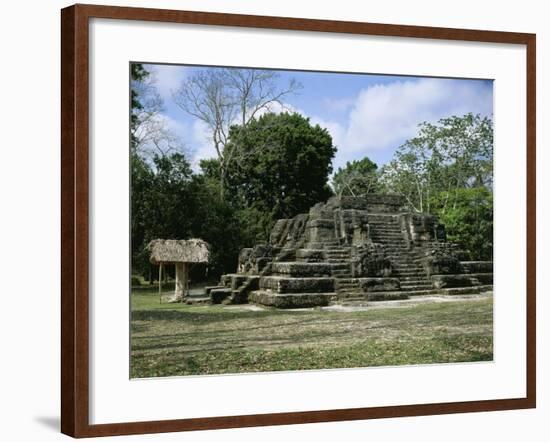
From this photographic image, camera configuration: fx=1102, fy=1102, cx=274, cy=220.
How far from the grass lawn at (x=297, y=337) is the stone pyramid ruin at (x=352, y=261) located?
0.21 m

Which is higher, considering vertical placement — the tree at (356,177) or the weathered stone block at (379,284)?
the tree at (356,177)

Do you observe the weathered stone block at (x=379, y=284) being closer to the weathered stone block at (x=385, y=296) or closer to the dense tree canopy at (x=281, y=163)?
the weathered stone block at (x=385, y=296)

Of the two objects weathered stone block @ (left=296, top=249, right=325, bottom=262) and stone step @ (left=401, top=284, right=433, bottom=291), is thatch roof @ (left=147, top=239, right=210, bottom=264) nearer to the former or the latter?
weathered stone block @ (left=296, top=249, right=325, bottom=262)

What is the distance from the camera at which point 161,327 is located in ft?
38.0

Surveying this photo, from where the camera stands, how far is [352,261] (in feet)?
42.1

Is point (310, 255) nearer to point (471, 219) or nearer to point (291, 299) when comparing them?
point (291, 299)

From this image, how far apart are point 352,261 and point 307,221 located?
777mm

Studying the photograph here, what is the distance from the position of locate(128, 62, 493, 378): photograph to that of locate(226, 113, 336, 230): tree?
0.05ft

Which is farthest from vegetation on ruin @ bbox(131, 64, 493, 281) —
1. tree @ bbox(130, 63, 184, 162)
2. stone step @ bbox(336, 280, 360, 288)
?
stone step @ bbox(336, 280, 360, 288)

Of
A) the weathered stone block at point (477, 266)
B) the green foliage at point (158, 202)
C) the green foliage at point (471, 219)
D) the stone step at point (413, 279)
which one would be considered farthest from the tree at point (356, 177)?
the green foliage at point (158, 202)

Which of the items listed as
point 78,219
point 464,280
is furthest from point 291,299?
point 78,219

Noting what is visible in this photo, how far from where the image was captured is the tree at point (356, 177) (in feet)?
41.8

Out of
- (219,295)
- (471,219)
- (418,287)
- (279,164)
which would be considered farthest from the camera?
(471,219)

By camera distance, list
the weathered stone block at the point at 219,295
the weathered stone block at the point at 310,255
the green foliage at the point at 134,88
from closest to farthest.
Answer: the green foliage at the point at 134,88 < the weathered stone block at the point at 219,295 < the weathered stone block at the point at 310,255
